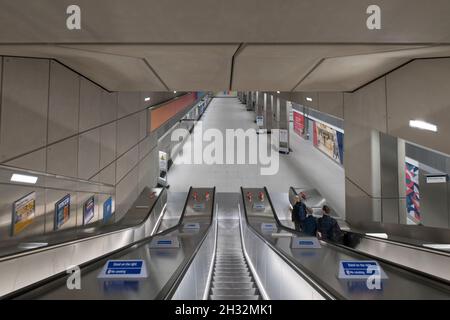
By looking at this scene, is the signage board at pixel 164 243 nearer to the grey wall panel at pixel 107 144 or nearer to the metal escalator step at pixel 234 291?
the metal escalator step at pixel 234 291

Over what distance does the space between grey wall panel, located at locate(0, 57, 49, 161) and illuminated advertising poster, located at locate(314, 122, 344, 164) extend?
1170 cm

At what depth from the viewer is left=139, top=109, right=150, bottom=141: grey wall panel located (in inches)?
481

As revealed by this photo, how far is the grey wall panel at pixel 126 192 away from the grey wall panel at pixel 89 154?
2.02 meters

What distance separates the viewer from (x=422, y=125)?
246 inches

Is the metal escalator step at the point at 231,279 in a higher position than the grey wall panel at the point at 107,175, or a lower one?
lower

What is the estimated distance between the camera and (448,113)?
5.58 metres

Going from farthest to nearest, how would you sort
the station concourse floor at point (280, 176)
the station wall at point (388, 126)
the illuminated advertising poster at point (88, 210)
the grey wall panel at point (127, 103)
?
the station concourse floor at point (280, 176) < the grey wall panel at point (127, 103) < the illuminated advertising poster at point (88, 210) < the station wall at point (388, 126)

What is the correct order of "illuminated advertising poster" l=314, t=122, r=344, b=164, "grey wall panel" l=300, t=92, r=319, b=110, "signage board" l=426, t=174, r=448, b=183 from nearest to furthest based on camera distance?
"signage board" l=426, t=174, r=448, b=183
"grey wall panel" l=300, t=92, r=319, b=110
"illuminated advertising poster" l=314, t=122, r=344, b=164

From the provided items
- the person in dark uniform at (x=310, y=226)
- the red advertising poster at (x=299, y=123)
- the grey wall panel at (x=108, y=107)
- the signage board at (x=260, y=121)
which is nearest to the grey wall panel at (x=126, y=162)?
the grey wall panel at (x=108, y=107)

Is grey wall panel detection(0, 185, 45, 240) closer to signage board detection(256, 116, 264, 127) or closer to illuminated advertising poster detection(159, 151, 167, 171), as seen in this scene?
illuminated advertising poster detection(159, 151, 167, 171)

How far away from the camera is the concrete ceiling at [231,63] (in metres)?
5.04

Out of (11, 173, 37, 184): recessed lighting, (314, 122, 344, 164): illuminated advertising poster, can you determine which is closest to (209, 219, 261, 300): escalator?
(11, 173, 37, 184): recessed lighting

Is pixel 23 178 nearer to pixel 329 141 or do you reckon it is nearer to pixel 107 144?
pixel 107 144
